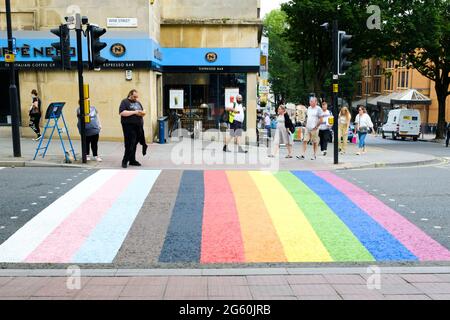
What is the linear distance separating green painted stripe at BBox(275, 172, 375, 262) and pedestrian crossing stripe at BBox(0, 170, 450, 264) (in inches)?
0.5

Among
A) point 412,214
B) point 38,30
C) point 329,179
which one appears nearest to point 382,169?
point 329,179

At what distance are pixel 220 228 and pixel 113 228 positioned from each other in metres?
1.45

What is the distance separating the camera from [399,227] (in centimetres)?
706

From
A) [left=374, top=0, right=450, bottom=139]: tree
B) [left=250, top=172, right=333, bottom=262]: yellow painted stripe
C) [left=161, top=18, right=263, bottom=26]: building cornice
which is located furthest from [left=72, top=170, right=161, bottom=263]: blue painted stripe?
[left=374, top=0, right=450, bottom=139]: tree

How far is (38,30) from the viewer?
59.2ft

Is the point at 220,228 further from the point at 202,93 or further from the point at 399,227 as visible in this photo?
the point at 202,93

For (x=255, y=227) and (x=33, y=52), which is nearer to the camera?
(x=255, y=227)

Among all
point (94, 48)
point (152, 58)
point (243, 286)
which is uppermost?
point (152, 58)

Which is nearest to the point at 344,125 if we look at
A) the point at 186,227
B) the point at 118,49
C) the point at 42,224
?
the point at 118,49

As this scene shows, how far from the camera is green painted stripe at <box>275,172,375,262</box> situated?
231 inches

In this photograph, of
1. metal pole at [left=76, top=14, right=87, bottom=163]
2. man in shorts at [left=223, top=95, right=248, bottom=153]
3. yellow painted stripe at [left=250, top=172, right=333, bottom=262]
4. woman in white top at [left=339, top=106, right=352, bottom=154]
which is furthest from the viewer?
woman in white top at [left=339, top=106, right=352, bottom=154]

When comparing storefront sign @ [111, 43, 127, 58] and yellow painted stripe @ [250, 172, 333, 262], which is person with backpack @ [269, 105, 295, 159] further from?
storefront sign @ [111, 43, 127, 58]

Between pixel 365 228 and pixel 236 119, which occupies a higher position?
pixel 236 119
